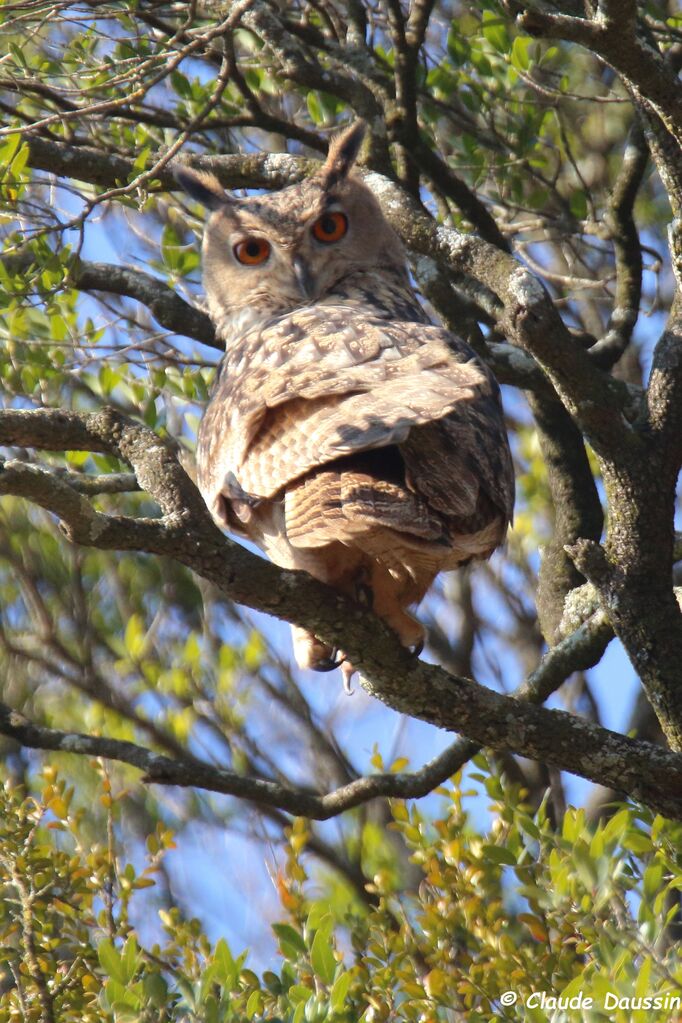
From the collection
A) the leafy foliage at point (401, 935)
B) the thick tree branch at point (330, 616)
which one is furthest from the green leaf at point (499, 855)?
the thick tree branch at point (330, 616)

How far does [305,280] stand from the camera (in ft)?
15.5

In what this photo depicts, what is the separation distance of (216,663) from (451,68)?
10.6 ft

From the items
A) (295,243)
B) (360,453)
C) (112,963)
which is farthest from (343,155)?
(112,963)

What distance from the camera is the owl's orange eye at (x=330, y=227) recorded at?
15.9 feet

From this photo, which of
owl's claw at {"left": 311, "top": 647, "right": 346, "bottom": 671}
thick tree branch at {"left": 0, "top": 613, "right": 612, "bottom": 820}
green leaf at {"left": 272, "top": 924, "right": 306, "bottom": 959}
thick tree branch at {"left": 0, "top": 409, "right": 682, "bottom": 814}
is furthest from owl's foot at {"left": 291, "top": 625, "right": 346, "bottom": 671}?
green leaf at {"left": 272, "top": 924, "right": 306, "bottom": 959}

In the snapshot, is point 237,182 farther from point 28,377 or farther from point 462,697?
point 462,697

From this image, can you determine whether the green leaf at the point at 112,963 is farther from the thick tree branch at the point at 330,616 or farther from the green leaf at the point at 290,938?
the thick tree branch at the point at 330,616

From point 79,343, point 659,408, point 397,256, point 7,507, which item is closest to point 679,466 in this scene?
point 659,408

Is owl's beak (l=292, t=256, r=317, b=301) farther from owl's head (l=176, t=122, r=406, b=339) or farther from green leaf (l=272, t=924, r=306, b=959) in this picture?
green leaf (l=272, t=924, r=306, b=959)

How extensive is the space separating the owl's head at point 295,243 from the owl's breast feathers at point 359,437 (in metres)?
0.89

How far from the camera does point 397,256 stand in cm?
511

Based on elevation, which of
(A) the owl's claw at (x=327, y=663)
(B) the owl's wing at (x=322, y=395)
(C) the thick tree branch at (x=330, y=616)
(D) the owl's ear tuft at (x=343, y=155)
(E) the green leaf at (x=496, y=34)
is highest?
(E) the green leaf at (x=496, y=34)

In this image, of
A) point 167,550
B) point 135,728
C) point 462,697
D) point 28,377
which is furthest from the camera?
point 135,728

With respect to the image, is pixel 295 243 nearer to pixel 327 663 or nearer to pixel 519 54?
pixel 519 54
